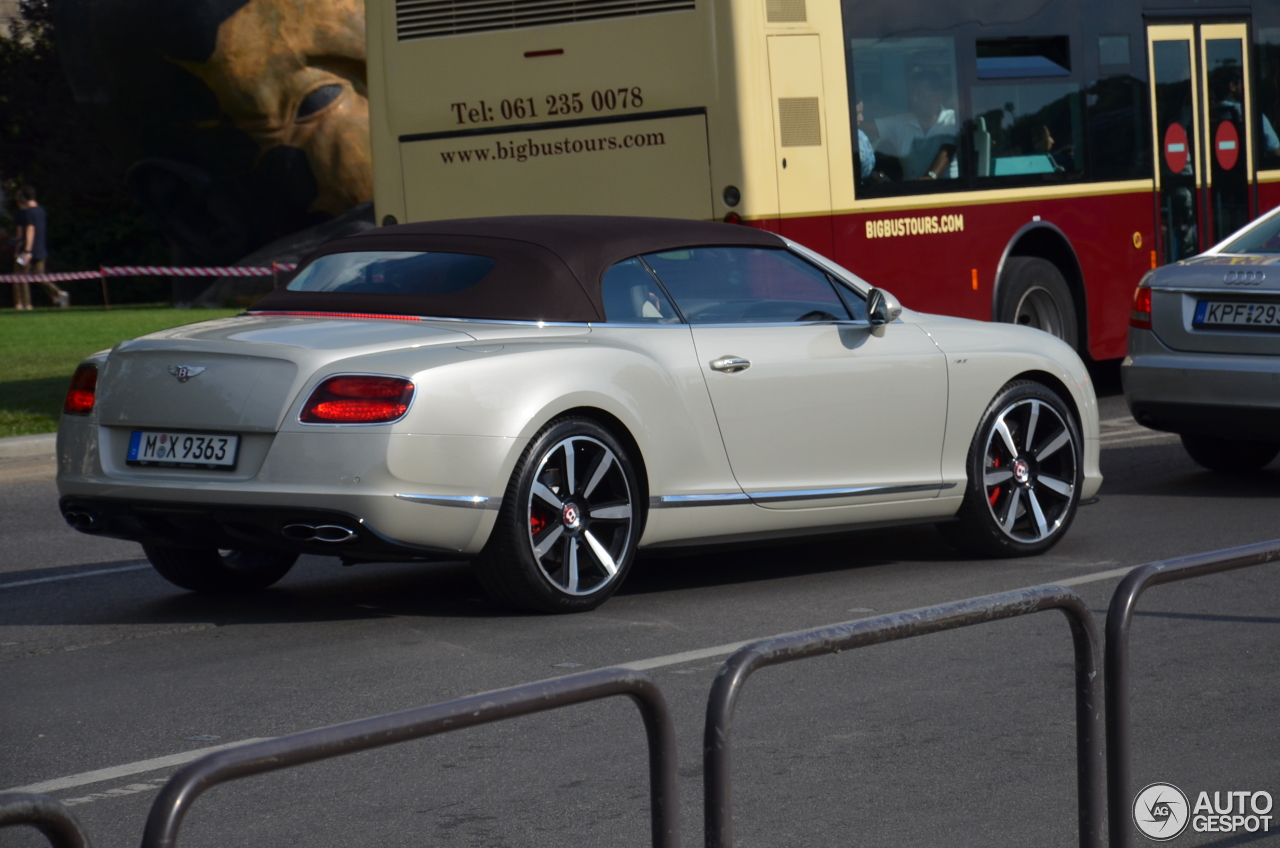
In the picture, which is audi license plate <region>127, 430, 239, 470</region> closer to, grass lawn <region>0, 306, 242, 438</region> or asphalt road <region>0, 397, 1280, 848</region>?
asphalt road <region>0, 397, 1280, 848</region>

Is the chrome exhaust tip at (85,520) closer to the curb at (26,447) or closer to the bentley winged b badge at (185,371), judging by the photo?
the bentley winged b badge at (185,371)

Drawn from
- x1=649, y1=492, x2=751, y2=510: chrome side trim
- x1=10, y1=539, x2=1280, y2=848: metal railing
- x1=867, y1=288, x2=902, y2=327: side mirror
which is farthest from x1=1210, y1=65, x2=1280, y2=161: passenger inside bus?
x1=10, y1=539, x2=1280, y2=848: metal railing

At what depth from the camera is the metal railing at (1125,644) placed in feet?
11.3

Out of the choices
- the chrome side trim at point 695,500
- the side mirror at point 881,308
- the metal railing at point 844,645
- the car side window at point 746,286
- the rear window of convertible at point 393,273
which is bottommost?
the chrome side trim at point 695,500

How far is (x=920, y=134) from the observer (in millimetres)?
13312

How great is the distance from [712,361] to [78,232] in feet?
123

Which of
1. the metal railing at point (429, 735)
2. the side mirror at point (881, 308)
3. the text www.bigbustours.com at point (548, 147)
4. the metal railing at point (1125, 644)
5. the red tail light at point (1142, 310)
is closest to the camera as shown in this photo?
the metal railing at point (429, 735)

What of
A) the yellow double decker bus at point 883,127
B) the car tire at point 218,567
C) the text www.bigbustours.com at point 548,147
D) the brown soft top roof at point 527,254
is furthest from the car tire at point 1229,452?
the car tire at point 218,567

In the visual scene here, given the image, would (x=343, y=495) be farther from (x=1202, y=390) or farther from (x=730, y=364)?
(x=1202, y=390)

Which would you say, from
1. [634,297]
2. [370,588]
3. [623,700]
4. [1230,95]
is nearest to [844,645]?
[623,700]

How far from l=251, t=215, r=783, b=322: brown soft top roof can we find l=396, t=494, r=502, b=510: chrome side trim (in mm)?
851

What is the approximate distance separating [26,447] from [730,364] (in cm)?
700

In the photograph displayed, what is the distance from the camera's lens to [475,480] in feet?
21.1

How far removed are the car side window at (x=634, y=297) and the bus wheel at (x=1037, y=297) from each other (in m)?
6.88
